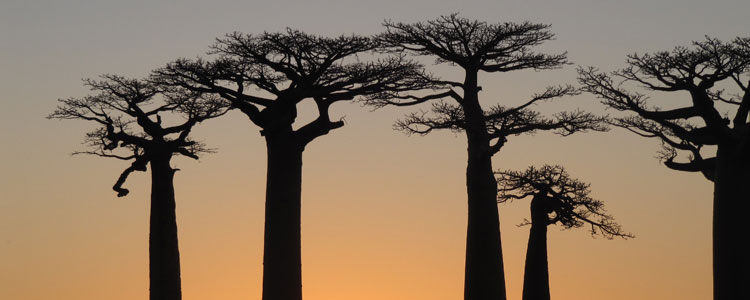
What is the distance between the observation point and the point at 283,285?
30.2m

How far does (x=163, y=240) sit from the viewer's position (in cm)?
3391

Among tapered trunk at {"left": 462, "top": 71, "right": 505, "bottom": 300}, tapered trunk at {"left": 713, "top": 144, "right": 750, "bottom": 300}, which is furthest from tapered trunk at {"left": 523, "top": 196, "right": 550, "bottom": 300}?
tapered trunk at {"left": 713, "top": 144, "right": 750, "bottom": 300}

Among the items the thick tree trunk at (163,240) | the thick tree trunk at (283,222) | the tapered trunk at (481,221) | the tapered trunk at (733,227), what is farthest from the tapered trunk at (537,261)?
the thick tree trunk at (163,240)

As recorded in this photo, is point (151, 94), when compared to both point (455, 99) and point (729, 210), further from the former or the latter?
point (729, 210)

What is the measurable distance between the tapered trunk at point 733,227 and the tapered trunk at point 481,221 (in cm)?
415

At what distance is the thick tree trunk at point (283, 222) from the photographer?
1190 inches

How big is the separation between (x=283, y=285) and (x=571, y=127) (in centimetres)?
637

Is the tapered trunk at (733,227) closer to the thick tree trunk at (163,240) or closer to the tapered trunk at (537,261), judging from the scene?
the tapered trunk at (537,261)

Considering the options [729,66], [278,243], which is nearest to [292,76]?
[278,243]

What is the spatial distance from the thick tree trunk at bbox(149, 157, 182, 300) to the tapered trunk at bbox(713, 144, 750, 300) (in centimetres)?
1032

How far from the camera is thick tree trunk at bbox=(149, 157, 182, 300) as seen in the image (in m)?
33.8

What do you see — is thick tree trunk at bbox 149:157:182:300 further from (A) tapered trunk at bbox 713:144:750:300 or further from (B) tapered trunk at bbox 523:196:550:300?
(A) tapered trunk at bbox 713:144:750:300

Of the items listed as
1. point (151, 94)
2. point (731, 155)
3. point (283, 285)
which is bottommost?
point (283, 285)

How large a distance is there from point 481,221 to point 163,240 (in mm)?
6158
